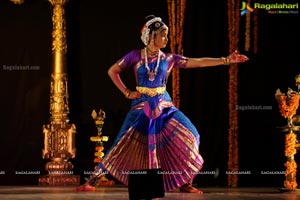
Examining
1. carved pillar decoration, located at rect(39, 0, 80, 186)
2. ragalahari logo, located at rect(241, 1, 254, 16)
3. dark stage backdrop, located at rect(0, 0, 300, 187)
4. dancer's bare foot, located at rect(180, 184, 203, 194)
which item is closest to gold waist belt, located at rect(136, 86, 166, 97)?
dancer's bare foot, located at rect(180, 184, 203, 194)

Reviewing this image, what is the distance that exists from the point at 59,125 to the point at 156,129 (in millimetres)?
2008

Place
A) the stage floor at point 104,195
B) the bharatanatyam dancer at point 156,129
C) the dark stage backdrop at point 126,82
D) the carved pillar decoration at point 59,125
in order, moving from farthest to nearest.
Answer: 1. the dark stage backdrop at point 126,82
2. the carved pillar decoration at point 59,125
3. the bharatanatyam dancer at point 156,129
4. the stage floor at point 104,195

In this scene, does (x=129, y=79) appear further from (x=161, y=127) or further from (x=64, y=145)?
(x=161, y=127)

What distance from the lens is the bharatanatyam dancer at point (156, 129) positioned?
629 centimetres

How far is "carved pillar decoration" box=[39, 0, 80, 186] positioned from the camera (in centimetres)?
803

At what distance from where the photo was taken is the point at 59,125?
26.5 ft

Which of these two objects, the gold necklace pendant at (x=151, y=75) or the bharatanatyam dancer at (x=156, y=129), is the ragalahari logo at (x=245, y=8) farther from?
the gold necklace pendant at (x=151, y=75)

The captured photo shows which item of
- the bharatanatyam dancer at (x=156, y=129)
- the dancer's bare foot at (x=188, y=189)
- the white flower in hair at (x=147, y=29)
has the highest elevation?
the white flower in hair at (x=147, y=29)

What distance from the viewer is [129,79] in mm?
8461

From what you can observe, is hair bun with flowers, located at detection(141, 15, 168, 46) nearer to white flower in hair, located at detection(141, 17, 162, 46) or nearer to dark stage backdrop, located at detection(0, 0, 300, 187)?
white flower in hair, located at detection(141, 17, 162, 46)

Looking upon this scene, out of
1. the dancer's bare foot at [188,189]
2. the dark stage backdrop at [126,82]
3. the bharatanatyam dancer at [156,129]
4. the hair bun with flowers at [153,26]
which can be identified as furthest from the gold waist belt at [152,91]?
the dark stage backdrop at [126,82]

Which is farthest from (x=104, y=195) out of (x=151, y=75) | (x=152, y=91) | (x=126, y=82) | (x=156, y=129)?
(x=126, y=82)

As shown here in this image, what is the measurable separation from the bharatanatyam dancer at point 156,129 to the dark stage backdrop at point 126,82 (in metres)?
1.79

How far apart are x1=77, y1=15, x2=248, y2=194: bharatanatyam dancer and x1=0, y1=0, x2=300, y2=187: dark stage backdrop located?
1.79 m
